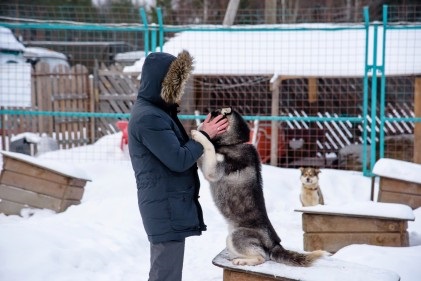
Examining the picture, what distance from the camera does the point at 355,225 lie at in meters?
4.91

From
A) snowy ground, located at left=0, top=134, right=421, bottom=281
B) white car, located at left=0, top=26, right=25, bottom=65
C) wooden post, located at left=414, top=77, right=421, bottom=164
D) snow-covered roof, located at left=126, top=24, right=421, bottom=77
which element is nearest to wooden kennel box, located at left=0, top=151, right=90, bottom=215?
snowy ground, located at left=0, top=134, right=421, bottom=281

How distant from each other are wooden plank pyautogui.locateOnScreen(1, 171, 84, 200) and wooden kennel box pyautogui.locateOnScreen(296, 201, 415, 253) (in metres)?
3.10

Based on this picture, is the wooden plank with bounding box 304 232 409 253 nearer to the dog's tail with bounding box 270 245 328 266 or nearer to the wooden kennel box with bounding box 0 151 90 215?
the dog's tail with bounding box 270 245 328 266

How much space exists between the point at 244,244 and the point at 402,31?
25.9 feet

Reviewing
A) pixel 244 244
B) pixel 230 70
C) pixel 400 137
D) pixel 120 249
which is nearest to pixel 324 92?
pixel 400 137

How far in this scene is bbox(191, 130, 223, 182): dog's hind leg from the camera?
329cm

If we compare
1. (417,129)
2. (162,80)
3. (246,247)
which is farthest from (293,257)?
(417,129)

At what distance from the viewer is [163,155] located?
9.58 ft

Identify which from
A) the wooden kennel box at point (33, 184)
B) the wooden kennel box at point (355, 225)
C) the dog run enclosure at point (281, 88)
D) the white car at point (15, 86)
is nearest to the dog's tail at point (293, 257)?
the wooden kennel box at point (355, 225)

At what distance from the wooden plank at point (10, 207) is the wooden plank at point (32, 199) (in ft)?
0.17

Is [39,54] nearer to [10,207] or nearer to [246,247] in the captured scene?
[10,207]

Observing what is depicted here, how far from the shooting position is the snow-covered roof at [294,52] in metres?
9.15

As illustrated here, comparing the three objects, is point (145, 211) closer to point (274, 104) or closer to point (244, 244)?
point (244, 244)

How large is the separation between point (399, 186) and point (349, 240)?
71.0 inches
